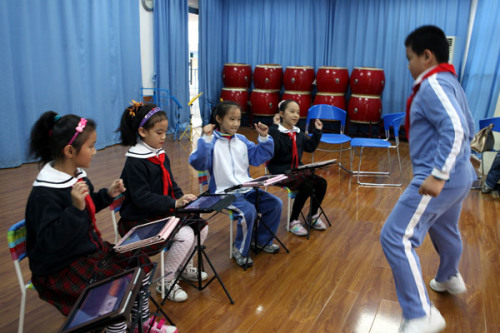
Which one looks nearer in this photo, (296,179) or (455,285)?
(455,285)

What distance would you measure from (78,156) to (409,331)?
1474mm

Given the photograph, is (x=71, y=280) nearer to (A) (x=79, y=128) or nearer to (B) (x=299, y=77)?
(A) (x=79, y=128)

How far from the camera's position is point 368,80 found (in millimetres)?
6418

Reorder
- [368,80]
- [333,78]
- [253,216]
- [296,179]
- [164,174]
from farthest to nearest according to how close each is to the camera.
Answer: [333,78], [368,80], [296,179], [253,216], [164,174]

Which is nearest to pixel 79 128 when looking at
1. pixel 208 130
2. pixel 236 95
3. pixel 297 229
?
pixel 208 130

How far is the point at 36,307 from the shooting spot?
1.90 metres

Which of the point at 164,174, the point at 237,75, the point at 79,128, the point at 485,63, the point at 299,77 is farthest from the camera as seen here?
the point at 237,75

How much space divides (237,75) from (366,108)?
96.2 inches

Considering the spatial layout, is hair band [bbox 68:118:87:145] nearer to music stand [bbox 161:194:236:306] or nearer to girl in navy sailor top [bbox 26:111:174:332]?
girl in navy sailor top [bbox 26:111:174:332]

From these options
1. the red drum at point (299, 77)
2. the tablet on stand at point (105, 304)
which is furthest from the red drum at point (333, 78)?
the tablet on stand at point (105, 304)

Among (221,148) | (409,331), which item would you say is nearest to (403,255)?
(409,331)

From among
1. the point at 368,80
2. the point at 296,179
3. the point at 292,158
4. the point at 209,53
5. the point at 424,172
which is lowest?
the point at 296,179

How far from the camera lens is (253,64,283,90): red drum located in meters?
7.21

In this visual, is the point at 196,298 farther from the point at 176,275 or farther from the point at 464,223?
the point at 464,223
